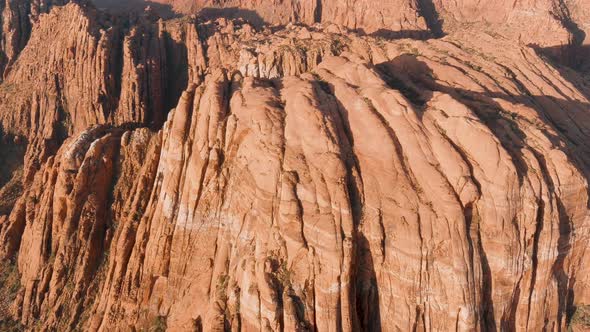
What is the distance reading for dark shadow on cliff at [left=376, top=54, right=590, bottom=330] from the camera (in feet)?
68.2

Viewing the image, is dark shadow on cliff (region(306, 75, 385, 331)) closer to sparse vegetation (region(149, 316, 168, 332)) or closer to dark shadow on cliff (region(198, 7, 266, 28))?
sparse vegetation (region(149, 316, 168, 332))

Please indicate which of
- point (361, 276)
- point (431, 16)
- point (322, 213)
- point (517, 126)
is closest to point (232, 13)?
point (431, 16)

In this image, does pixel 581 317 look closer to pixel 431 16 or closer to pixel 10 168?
pixel 10 168

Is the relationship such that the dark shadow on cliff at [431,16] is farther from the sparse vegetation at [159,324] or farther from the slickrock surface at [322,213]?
the sparse vegetation at [159,324]

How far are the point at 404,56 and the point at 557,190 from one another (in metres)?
17.7

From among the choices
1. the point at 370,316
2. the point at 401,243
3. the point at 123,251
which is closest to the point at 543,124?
the point at 401,243

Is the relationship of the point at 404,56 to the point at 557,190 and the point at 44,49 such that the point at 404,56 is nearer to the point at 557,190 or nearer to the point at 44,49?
the point at 557,190

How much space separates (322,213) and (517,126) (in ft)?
46.2

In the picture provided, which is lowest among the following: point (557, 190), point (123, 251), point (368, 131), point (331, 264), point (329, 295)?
point (123, 251)

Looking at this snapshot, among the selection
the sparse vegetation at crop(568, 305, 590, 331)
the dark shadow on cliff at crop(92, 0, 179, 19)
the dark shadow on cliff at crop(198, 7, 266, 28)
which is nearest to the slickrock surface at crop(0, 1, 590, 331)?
the sparse vegetation at crop(568, 305, 590, 331)

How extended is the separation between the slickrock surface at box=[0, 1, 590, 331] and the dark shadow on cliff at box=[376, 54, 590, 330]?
5.4 inches

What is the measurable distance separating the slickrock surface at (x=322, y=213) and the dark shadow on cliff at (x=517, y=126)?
14 centimetres

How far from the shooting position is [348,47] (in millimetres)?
50938

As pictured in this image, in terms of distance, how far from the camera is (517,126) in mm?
24297
